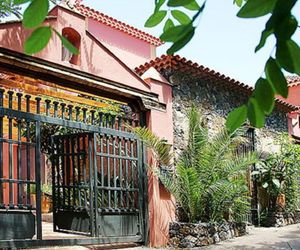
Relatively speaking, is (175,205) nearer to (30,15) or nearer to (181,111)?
(181,111)

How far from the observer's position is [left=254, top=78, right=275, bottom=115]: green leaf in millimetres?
973

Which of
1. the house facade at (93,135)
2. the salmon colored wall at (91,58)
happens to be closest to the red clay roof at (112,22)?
the house facade at (93,135)

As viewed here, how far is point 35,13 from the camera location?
98cm

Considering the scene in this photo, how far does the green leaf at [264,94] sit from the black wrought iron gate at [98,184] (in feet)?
21.6

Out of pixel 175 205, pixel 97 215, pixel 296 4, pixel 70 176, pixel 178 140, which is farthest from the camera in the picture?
pixel 178 140

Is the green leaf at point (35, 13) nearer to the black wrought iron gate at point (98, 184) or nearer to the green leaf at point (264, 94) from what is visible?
the green leaf at point (264, 94)

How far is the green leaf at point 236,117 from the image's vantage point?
3.47ft

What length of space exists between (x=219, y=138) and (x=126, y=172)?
2.06 metres

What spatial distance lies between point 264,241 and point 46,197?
6.52 m

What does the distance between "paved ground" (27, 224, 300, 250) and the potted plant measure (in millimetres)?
5164

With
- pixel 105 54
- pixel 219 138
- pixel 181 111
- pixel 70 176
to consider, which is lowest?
pixel 70 176

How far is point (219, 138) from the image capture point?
9055 mm

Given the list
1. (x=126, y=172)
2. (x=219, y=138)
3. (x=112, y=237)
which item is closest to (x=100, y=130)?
(x=126, y=172)

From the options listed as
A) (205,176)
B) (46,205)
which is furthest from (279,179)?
(46,205)
